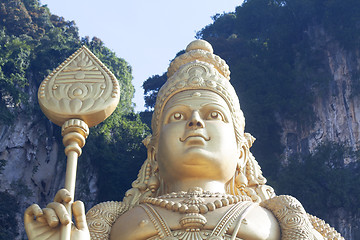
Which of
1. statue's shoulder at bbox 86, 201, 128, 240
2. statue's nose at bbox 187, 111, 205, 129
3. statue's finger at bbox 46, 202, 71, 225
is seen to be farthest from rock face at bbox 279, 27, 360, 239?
statue's finger at bbox 46, 202, 71, 225

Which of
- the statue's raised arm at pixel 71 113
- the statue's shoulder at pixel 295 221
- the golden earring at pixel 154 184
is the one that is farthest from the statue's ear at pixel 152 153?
the statue's raised arm at pixel 71 113

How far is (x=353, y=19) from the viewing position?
2053 centimetres

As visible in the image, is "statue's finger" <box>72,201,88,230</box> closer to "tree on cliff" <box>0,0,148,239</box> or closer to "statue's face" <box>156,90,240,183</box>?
"statue's face" <box>156,90,240,183</box>

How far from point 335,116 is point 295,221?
15.6 m

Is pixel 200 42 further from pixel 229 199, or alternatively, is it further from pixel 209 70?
pixel 229 199

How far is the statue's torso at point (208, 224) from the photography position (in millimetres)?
3840

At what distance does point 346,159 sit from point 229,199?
1348 cm

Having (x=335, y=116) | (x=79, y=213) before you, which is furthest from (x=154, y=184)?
(x=335, y=116)

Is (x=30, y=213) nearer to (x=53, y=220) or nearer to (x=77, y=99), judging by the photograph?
(x=53, y=220)

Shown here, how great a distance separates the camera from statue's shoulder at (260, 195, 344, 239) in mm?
3922

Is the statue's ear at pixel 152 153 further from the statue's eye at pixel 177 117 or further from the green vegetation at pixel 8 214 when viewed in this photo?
the green vegetation at pixel 8 214

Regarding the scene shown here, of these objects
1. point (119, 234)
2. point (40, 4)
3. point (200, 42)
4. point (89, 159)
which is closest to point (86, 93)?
point (119, 234)

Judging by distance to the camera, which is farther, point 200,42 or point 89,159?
point 89,159

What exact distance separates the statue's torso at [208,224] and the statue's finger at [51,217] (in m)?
0.85
